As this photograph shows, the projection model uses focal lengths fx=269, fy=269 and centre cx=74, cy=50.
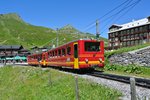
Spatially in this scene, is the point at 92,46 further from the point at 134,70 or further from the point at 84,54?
the point at 134,70

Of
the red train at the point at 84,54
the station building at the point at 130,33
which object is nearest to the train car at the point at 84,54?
the red train at the point at 84,54

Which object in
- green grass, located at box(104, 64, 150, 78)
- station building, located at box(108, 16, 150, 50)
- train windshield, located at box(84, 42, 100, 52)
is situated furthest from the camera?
station building, located at box(108, 16, 150, 50)

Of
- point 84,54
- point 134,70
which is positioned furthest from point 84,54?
point 134,70

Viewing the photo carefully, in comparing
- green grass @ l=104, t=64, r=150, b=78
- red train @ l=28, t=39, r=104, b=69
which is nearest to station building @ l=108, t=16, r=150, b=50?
green grass @ l=104, t=64, r=150, b=78

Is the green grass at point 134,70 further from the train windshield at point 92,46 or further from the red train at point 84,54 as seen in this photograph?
the train windshield at point 92,46

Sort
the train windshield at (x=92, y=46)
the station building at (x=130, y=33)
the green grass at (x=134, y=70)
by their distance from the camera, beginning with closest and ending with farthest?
the green grass at (x=134, y=70) < the train windshield at (x=92, y=46) < the station building at (x=130, y=33)

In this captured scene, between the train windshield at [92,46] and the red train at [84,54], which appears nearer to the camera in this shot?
the red train at [84,54]

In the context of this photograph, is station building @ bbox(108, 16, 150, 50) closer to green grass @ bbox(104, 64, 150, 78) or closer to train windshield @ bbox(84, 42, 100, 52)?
green grass @ bbox(104, 64, 150, 78)

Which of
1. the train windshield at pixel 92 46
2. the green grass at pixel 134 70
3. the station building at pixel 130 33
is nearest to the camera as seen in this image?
the green grass at pixel 134 70

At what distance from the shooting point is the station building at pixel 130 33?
87875 millimetres

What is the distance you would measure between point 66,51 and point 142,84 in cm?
1319

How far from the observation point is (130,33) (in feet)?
313

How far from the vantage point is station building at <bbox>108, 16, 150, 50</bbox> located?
288 ft

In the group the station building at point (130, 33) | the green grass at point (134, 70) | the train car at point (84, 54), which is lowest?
the green grass at point (134, 70)
